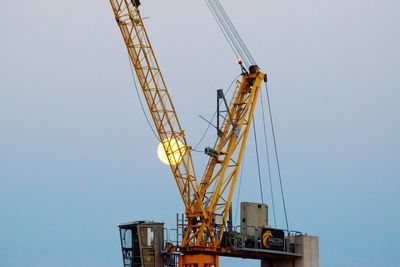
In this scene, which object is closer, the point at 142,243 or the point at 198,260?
the point at 142,243

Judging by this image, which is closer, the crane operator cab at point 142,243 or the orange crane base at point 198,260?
→ the crane operator cab at point 142,243

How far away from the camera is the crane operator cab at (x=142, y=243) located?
113750mm

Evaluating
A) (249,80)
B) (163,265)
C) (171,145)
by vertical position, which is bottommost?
(163,265)

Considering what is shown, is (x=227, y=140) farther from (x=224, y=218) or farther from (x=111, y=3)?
(x=111, y=3)

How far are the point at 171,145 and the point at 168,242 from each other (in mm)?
11981

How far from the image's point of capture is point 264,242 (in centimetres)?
11775

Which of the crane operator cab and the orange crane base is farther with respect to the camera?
the orange crane base

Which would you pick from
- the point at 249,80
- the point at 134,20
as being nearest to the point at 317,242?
the point at 249,80

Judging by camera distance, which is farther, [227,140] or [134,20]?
[227,140]

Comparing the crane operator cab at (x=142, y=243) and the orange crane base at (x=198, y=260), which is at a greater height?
the crane operator cab at (x=142, y=243)

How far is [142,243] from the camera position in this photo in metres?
114

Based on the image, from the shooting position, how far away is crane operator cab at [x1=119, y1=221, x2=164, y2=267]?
11375 cm

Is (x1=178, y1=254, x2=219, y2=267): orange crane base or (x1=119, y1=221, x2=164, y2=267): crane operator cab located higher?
(x1=119, y1=221, x2=164, y2=267): crane operator cab

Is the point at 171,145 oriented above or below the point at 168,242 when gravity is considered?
above
